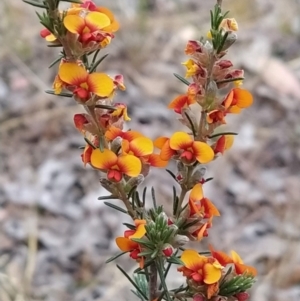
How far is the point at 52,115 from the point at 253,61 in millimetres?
1400

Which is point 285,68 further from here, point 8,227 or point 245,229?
point 8,227

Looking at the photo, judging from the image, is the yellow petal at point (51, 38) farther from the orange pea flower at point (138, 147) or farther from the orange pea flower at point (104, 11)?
the orange pea flower at point (138, 147)

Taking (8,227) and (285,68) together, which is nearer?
(8,227)

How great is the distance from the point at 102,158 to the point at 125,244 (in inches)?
5.2

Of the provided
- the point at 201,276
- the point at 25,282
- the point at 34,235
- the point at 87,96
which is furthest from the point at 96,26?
the point at 34,235

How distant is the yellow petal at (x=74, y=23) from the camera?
736 millimetres

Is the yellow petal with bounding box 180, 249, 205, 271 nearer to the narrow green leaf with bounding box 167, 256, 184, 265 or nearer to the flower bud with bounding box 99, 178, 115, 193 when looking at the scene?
the narrow green leaf with bounding box 167, 256, 184, 265

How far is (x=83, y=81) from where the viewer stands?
77cm

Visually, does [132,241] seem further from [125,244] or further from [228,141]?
[228,141]

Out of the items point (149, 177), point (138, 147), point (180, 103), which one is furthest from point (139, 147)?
point (149, 177)

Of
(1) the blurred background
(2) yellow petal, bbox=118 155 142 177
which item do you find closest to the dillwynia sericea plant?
(2) yellow petal, bbox=118 155 142 177

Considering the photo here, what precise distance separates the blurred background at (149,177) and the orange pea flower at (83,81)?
4.21 feet

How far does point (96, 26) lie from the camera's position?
76cm

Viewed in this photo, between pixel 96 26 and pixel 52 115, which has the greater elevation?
pixel 52 115
